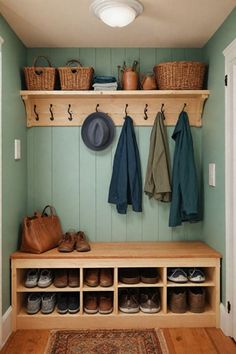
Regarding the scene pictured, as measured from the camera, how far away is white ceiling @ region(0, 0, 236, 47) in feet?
7.62

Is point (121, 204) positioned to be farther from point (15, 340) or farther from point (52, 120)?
point (15, 340)

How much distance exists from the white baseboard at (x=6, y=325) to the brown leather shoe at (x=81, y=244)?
663 millimetres

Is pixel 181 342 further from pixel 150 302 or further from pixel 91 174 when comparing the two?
pixel 91 174

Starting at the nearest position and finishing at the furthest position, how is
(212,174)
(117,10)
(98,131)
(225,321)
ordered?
(117,10) → (225,321) → (212,174) → (98,131)

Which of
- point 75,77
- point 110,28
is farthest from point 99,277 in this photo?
point 110,28

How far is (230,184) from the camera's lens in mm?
2469

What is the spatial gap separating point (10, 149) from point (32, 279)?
101 centimetres

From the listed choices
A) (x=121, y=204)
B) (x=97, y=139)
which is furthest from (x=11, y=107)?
(x=121, y=204)

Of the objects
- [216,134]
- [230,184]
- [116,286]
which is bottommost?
[116,286]

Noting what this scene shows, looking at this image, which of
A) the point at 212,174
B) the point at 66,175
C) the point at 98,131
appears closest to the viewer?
the point at 212,174

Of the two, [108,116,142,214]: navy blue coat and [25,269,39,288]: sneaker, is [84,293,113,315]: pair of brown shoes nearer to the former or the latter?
A: [25,269,39,288]: sneaker

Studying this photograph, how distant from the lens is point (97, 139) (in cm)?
306

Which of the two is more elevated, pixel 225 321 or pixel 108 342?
pixel 225 321

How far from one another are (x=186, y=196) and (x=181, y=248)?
0.43 metres
